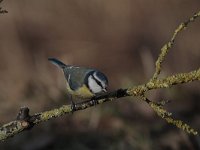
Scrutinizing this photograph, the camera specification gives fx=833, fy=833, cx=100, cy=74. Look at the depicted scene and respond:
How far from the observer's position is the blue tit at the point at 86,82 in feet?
12.5

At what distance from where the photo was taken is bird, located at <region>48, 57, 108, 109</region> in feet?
12.5

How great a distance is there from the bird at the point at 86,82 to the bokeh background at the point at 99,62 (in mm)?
1384

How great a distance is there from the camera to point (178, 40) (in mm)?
8633

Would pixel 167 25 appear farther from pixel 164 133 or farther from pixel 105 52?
pixel 164 133

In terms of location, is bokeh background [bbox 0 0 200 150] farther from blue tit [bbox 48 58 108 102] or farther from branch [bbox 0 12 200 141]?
branch [bbox 0 12 200 141]

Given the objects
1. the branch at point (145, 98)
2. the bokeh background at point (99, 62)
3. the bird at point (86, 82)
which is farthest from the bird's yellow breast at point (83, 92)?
the bokeh background at point (99, 62)

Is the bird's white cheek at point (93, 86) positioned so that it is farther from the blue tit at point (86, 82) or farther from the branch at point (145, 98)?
the branch at point (145, 98)

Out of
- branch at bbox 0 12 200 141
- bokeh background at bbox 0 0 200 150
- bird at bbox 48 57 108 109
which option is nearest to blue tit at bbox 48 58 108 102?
bird at bbox 48 57 108 109

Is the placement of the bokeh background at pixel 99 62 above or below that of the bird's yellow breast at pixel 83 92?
above

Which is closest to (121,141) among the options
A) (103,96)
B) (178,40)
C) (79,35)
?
(103,96)

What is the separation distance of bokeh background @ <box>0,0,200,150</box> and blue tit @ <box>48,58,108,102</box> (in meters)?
1.38

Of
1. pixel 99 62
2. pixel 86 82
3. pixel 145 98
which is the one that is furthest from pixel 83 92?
pixel 99 62

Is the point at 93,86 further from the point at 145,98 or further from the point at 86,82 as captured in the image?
the point at 145,98

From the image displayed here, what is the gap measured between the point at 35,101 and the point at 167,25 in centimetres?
290
